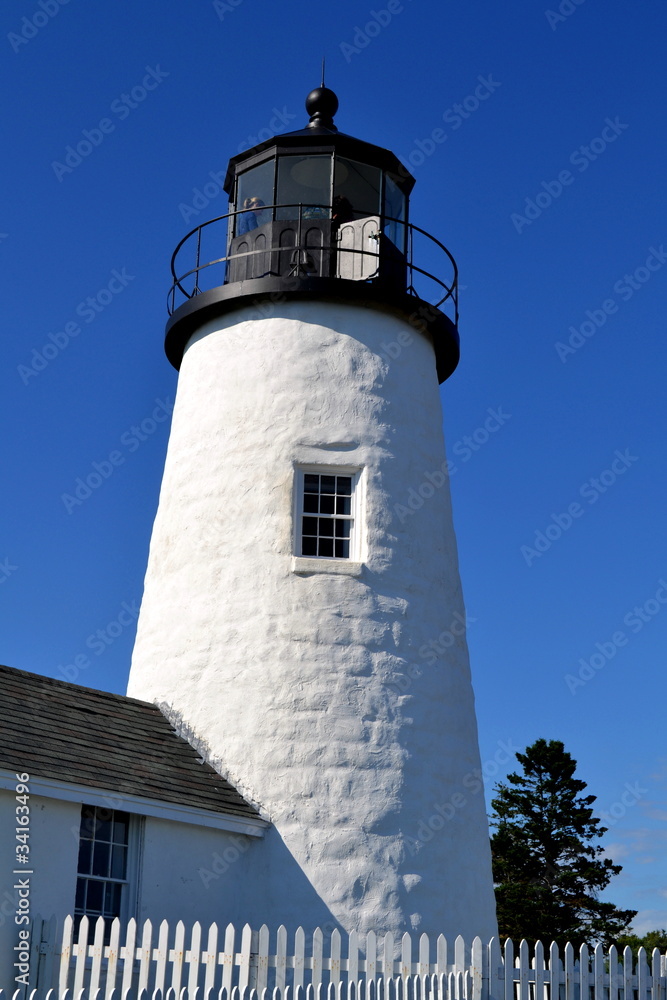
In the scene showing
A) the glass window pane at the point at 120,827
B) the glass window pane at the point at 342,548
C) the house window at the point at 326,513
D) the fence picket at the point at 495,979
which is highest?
the house window at the point at 326,513

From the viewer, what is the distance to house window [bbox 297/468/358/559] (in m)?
14.4

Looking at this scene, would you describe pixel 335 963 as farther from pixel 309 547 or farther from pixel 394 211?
pixel 394 211

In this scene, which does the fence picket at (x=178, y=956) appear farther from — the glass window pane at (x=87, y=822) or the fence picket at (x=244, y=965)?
the glass window pane at (x=87, y=822)

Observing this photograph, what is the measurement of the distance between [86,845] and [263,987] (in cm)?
291

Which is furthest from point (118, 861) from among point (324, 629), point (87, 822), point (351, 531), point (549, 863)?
point (549, 863)

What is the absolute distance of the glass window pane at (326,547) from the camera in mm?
→ 14398

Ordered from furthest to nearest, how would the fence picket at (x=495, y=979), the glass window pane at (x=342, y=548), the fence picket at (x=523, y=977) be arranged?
1. the glass window pane at (x=342, y=548)
2. the fence picket at (x=523, y=977)
3. the fence picket at (x=495, y=979)

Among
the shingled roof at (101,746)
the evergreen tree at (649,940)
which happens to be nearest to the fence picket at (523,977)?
the shingled roof at (101,746)

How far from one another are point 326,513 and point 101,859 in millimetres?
4715

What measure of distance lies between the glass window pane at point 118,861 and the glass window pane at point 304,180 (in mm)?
8239

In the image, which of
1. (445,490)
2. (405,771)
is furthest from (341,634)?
(445,490)

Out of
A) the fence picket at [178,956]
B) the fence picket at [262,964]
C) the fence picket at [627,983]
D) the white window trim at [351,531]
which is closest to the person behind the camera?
the fence picket at [262,964]

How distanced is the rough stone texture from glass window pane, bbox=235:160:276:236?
1611mm

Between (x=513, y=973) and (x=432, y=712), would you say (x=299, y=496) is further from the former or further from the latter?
(x=513, y=973)
